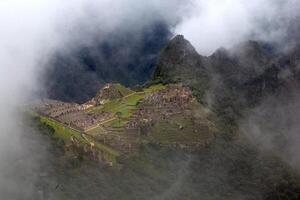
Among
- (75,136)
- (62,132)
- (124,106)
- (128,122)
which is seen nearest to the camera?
(62,132)

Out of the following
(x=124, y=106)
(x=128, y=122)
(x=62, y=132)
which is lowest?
(x=62, y=132)

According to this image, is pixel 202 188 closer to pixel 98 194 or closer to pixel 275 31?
pixel 98 194

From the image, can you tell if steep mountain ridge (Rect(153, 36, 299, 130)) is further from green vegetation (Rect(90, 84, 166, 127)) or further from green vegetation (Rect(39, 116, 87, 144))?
green vegetation (Rect(39, 116, 87, 144))

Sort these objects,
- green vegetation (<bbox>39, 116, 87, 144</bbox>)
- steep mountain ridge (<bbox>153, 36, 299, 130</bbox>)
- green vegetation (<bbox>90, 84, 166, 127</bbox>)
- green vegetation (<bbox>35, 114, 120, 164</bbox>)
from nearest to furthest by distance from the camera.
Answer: green vegetation (<bbox>39, 116, 87, 144</bbox>), green vegetation (<bbox>35, 114, 120, 164</bbox>), green vegetation (<bbox>90, 84, 166, 127</bbox>), steep mountain ridge (<bbox>153, 36, 299, 130</bbox>)

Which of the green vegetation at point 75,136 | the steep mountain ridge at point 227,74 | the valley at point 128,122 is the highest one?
the steep mountain ridge at point 227,74

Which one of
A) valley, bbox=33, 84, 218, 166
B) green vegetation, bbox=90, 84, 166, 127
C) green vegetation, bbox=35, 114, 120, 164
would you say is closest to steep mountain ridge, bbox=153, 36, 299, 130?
valley, bbox=33, 84, 218, 166

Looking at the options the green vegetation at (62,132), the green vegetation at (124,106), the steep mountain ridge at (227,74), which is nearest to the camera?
the green vegetation at (62,132)

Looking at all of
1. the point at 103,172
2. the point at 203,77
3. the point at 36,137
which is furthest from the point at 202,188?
the point at 203,77

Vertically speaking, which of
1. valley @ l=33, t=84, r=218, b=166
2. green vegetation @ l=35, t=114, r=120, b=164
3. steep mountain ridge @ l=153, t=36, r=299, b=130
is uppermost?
steep mountain ridge @ l=153, t=36, r=299, b=130

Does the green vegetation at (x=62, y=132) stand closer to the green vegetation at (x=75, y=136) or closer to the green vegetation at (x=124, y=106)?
the green vegetation at (x=75, y=136)

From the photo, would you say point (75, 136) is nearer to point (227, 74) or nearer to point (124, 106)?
point (124, 106)

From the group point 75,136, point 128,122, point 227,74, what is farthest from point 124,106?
point 227,74

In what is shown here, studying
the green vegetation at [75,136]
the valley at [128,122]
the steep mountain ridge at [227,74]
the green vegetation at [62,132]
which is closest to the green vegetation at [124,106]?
the valley at [128,122]
